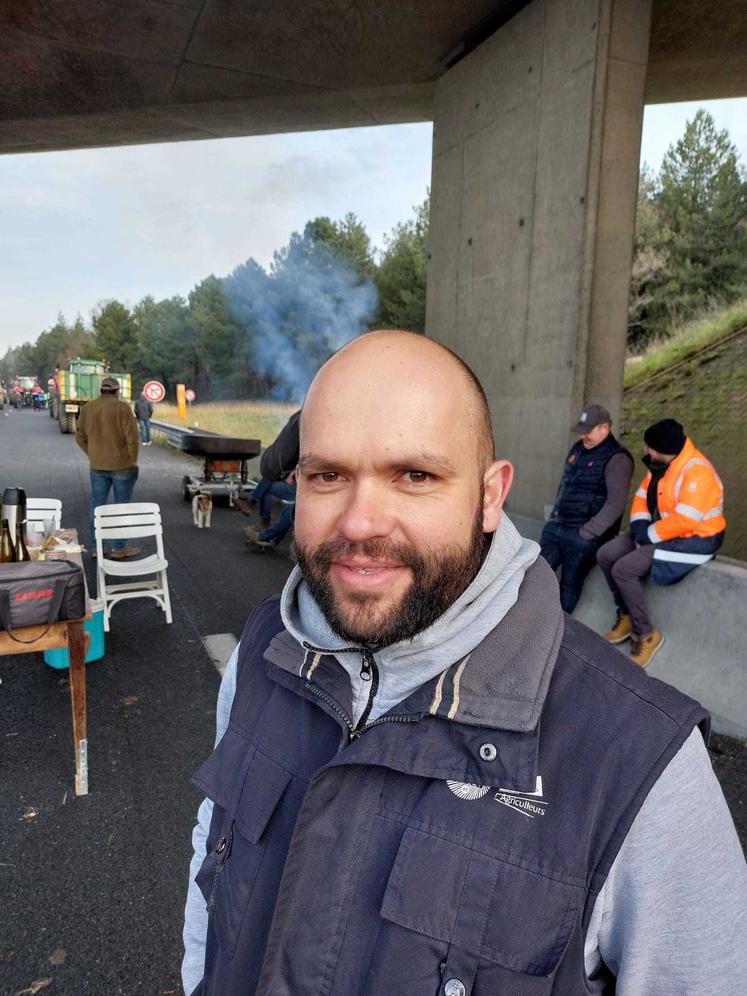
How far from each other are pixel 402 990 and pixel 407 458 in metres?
0.85

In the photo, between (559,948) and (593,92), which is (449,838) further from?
(593,92)

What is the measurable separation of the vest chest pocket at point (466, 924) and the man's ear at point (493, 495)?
550mm

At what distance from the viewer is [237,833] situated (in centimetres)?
123

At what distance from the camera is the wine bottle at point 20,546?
4121 millimetres

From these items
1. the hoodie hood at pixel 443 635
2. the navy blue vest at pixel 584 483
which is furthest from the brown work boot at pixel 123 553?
the hoodie hood at pixel 443 635

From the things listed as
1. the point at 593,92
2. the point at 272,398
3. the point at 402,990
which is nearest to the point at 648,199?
the point at 272,398

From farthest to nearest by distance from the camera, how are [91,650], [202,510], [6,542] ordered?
1. [202,510]
2. [91,650]
3. [6,542]

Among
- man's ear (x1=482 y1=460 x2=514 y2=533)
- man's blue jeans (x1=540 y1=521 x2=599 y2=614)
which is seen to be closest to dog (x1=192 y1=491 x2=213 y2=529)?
man's blue jeans (x1=540 y1=521 x2=599 y2=614)

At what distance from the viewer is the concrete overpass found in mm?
5469

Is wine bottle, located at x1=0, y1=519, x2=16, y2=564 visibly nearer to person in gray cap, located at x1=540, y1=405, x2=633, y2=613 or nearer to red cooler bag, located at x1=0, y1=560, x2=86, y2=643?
red cooler bag, located at x1=0, y1=560, x2=86, y2=643

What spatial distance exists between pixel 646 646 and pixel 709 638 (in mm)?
459

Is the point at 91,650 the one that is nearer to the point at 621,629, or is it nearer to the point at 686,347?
the point at 621,629

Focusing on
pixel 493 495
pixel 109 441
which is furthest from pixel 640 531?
pixel 109 441

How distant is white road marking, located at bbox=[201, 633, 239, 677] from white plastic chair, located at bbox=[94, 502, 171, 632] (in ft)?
1.97
